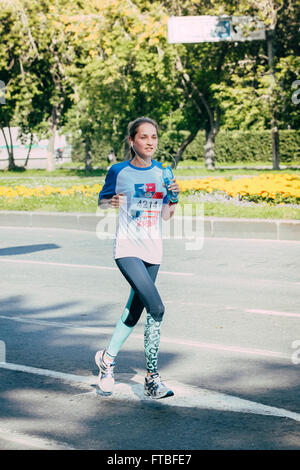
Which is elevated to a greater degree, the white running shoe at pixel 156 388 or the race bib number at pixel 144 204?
the race bib number at pixel 144 204

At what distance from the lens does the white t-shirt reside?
5035mm

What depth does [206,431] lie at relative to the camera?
441cm

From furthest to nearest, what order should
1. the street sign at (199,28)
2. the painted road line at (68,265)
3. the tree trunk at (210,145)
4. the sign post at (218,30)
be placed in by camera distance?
1. the tree trunk at (210,145)
2. the sign post at (218,30)
3. the street sign at (199,28)
4. the painted road line at (68,265)

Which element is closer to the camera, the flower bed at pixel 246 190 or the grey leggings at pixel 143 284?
the grey leggings at pixel 143 284

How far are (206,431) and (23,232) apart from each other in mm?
11581

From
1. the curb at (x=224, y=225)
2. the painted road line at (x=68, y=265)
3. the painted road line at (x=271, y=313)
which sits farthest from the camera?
the curb at (x=224, y=225)

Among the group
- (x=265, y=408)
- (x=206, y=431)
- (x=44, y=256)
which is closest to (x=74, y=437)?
(x=206, y=431)

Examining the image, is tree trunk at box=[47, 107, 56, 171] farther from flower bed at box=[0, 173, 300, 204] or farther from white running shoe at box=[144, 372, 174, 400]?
white running shoe at box=[144, 372, 174, 400]

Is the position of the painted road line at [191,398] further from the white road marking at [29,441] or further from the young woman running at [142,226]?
the white road marking at [29,441]

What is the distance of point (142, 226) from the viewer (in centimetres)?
503

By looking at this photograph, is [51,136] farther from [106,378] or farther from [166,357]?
[106,378]

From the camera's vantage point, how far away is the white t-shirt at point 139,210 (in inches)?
198

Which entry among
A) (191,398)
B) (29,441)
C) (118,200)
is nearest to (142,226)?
(118,200)

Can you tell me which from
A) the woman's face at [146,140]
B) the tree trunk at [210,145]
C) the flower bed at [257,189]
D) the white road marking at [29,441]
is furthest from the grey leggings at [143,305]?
the tree trunk at [210,145]
